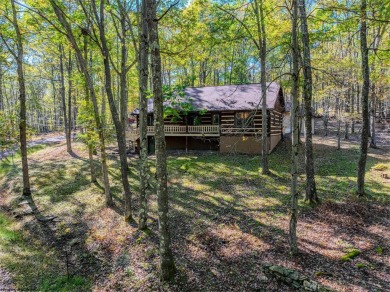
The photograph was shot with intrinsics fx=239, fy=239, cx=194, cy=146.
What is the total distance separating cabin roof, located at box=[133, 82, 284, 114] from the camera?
19.9 meters

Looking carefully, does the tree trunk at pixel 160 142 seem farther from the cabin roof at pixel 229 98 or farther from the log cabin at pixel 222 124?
the log cabin at pixel 222 124

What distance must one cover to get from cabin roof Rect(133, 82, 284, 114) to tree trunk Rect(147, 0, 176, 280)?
12.7 meters

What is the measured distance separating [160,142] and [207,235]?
4.17 metres

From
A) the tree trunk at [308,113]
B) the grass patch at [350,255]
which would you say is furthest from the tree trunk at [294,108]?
the tree trunk at [308,113]

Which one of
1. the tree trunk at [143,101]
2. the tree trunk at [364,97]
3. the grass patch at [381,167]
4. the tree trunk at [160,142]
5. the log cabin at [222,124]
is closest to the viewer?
the tree trunk at [160,142]

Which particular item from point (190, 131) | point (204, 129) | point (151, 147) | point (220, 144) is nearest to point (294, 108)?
point (220, 144)

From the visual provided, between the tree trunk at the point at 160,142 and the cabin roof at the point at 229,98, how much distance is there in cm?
1266

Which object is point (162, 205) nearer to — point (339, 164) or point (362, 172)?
point (362, 172)

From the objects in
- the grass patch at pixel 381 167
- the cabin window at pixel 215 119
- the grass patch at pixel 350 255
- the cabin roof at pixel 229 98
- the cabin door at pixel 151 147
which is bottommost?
the grass patch at pixel 350 255

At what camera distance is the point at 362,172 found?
33.2 ft

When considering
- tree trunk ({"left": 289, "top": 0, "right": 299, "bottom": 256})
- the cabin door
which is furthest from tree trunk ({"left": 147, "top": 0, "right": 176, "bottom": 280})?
the cabin door

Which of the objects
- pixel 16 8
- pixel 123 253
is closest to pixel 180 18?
pixel 16 8

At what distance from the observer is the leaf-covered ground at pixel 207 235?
6.29 metres

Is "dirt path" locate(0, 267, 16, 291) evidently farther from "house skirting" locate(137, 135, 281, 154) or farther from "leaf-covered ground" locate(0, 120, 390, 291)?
"house skirting" locate(137, 135, 281, 154)
